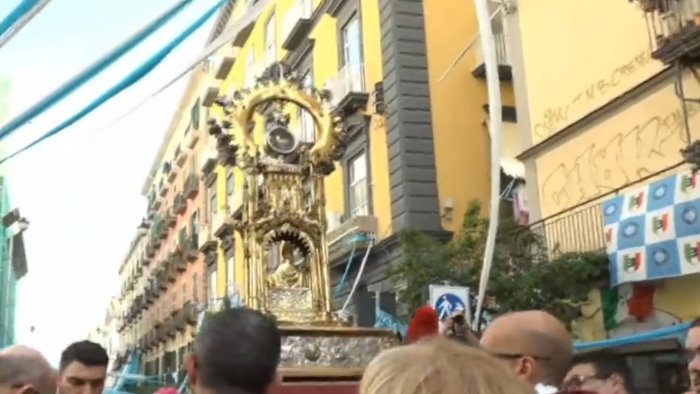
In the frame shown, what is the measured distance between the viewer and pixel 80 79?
441 cm

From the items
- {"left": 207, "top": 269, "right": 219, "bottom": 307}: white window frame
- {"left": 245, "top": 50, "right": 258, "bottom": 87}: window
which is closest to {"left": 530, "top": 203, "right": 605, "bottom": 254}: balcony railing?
{"left": 245, "top": 50, "right": 258, "bottom": 87}: window

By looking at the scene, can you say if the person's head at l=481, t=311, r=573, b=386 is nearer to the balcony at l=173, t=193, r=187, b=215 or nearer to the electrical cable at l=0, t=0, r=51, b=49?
the electrical cable at l=0, t=0, r=51, b=49

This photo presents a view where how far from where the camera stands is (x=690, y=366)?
139 inches

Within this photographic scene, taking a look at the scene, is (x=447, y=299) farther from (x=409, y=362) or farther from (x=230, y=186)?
(x=230, y=186)

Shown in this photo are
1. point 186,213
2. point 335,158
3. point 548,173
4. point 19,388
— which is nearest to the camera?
point 19,388

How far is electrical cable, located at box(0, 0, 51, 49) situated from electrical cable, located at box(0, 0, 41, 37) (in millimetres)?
17

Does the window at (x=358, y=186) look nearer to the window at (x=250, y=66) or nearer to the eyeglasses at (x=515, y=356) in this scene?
the window at (x=250, y=66)

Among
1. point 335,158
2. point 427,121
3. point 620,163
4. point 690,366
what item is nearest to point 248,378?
point 690,366

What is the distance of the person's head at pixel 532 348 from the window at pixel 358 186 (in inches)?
571

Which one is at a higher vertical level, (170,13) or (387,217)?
(387,217)

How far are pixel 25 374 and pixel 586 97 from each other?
10356 millimetres

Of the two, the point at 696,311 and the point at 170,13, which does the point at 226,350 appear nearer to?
the point at 170,13

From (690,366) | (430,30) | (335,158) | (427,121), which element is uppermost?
(430,30)

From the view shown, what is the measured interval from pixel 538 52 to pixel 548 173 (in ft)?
6.13
